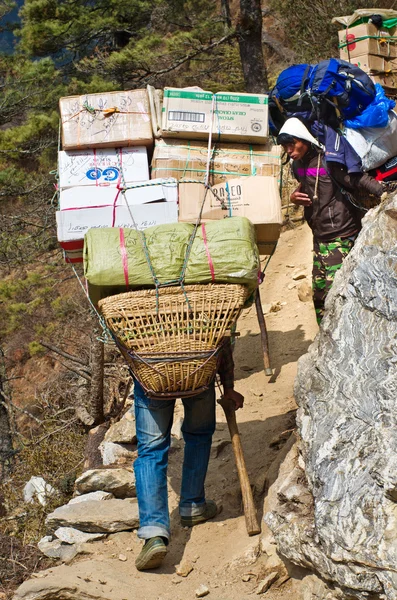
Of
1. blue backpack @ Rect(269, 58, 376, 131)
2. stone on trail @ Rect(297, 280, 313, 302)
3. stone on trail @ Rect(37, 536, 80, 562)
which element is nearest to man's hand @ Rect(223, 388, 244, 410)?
stone on trail @ Rect(37, 536, 80, 562)

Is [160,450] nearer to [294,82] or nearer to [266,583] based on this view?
[266,583]

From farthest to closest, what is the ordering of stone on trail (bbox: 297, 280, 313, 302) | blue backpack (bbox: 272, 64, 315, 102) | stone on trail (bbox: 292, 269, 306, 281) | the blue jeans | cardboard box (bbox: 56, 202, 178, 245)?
1. stone on trail (bbox: 292, 269, 306, 281)
2. stone on trail (bbox: 297, 280, 313, 302)
3. blue backpack (bbox: 272, 64, 315, 102)
4. cardboard box (bbox: 56, 202, 178, 245)
5. the blue jeans

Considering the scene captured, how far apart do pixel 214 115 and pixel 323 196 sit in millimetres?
1079

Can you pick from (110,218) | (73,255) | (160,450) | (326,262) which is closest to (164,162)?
(110,218)

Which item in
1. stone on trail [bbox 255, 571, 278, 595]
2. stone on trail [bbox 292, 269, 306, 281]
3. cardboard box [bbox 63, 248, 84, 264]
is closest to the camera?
stone on trail [bbox 255, 571, 278, 595]

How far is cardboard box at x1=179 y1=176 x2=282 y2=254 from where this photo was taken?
4.05m

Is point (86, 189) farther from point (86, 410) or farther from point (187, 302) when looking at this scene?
point (86, 410)

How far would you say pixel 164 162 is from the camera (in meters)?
4.25

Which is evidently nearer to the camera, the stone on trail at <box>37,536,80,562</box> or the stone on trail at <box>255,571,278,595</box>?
the stone on trail at <box>255,571,278,595</box>

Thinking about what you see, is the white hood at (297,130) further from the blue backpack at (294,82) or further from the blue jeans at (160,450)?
the blue jeans at (160,450)

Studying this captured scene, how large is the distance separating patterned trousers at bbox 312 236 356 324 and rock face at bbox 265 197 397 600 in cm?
112

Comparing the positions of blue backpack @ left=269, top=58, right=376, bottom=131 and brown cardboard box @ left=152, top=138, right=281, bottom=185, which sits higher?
blue backpack @ left=269, top=58, right=376, bottom=131

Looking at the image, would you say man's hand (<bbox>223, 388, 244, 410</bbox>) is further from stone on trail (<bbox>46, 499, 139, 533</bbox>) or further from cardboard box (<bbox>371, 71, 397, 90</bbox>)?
cardboard box (<bbox>371, 71, 397, 90</bbox>)

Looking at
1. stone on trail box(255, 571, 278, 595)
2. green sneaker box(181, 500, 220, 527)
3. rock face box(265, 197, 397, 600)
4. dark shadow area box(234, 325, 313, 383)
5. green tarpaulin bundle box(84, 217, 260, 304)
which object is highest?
green tarpaulin bundle box(84, 217, 260, 304)
